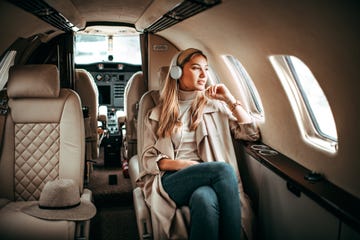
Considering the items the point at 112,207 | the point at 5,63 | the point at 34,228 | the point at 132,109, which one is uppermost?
the point at 5,63

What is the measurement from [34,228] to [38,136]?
886 millimetres

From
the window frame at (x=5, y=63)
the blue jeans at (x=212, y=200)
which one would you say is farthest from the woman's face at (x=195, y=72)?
the window frame at (x=5, y=63)

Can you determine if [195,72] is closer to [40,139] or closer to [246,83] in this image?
[246,83]

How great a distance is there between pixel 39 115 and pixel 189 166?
55.2 inches

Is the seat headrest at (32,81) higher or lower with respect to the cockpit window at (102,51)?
lower

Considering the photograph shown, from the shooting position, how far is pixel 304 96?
106 inches

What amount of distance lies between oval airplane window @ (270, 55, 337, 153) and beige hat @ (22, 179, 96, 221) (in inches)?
66.8

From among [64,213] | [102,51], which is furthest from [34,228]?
[102,51]

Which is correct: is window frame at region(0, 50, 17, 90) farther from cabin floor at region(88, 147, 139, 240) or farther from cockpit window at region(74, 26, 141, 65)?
cockpit window at region(74, 26, 141, 65)

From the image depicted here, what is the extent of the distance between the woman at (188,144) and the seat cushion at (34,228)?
62 centimetres

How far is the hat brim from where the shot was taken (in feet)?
8.59

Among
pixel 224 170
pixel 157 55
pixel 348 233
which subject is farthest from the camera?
pixel 157 55

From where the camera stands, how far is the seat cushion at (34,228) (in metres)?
2.57

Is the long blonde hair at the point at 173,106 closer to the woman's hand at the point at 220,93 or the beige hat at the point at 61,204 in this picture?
the woman's hand at the point at 220,93
